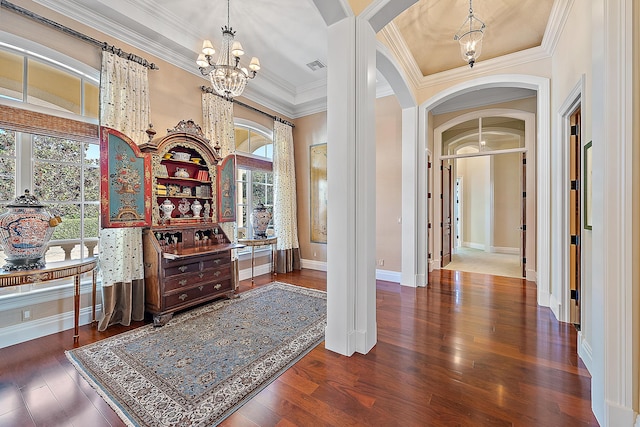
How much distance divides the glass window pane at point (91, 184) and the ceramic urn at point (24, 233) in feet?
2.27

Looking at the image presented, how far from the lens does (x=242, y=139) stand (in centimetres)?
500

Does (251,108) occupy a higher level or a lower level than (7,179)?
higher

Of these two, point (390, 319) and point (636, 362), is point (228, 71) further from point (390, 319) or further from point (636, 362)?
point (636, 362)

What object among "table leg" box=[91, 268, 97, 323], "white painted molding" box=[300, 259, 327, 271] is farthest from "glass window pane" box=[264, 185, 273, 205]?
"table leg" box=[91, 268, 97, 323]

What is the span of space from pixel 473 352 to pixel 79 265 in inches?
148

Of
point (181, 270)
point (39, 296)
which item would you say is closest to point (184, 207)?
point (181, 270)

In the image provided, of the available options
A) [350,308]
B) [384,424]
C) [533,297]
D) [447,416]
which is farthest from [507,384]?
[533,297]

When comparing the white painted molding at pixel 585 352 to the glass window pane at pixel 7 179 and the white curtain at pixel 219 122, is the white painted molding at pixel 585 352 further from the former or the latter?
the glass window pane at pixel 7 179

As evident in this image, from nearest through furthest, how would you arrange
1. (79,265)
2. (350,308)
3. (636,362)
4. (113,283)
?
1. (636,362)
2. (350,308)
3. (79,265)
4. (113,283)

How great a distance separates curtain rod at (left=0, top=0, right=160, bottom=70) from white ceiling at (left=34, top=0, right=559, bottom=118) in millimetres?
189

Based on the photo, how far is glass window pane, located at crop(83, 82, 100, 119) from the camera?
3057mm

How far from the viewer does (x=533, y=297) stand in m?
3.83

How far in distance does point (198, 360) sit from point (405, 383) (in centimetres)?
170

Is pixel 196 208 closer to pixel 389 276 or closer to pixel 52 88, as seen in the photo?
pixel 52 88
